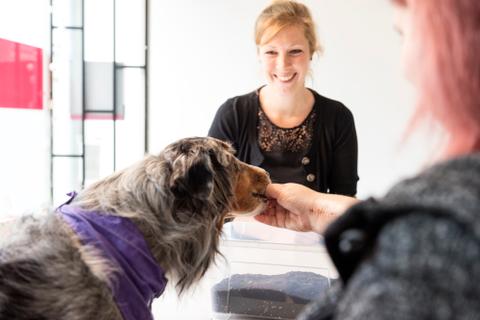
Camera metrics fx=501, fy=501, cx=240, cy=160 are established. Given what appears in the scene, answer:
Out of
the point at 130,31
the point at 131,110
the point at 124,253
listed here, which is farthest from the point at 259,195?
the point at 130,31

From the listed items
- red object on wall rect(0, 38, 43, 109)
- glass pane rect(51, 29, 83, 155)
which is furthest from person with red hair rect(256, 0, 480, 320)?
glass pane rect(51, 29, 83, 155)

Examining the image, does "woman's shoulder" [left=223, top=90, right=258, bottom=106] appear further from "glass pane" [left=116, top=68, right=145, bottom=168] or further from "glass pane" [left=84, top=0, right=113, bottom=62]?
"glass pane" [left=84, top=0, right=113, bottom=62]

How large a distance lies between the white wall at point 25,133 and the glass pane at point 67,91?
8cm

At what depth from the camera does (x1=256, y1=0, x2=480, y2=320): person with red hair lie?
1.23ft

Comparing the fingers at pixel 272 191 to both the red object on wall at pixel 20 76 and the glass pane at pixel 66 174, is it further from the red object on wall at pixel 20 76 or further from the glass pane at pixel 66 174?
the glass pane at pixel 66 174

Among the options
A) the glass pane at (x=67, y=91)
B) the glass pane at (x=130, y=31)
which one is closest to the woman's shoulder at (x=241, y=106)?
the glass pane at (x=130, y=31)

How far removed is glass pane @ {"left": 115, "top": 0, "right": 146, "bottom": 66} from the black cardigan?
6.48 ft

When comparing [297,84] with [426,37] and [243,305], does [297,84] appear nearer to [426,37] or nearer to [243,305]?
[243,305]

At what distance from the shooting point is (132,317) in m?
1.23

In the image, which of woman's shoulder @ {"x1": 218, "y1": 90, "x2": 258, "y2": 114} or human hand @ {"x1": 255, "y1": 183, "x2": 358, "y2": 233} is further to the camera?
woman's shoulder @ {"x1": 218, "y1": 90, "x2": 258, "y2": 114}

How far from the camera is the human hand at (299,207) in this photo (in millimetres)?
1738

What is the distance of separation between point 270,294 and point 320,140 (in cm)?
75

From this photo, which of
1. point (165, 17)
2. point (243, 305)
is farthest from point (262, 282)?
point (165, 17)

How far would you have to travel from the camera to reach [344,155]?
2203 mm
